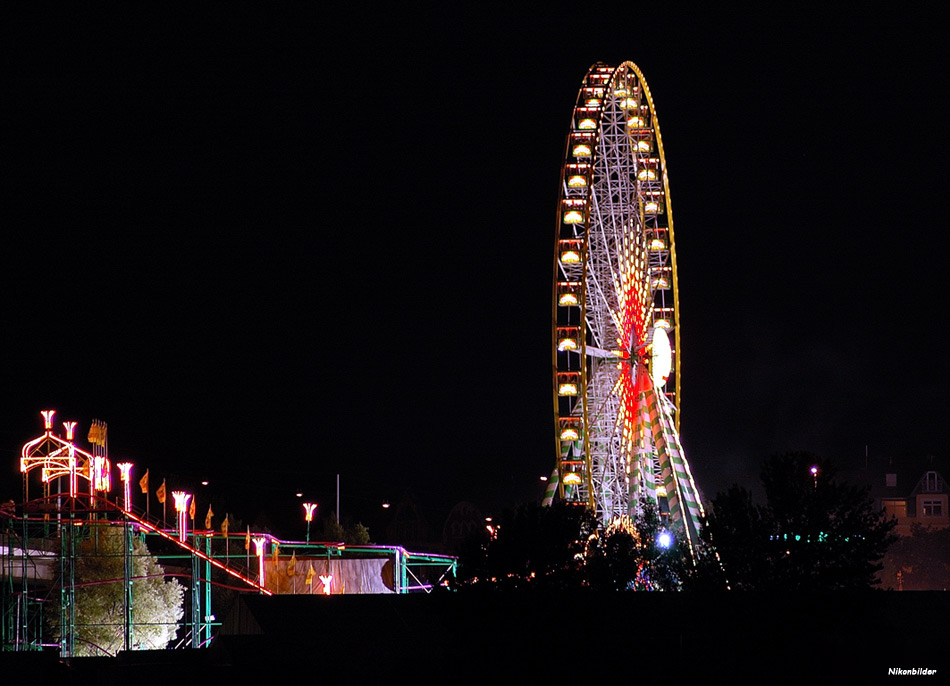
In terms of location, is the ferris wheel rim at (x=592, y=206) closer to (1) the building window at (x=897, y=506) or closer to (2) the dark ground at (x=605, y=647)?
(2) the dark ground at (x=605, y=647)

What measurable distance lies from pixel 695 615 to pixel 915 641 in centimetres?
537

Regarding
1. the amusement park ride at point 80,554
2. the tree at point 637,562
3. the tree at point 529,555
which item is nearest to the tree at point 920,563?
the amusement park ride at point 80,554

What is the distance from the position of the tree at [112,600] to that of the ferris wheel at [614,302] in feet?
54.2

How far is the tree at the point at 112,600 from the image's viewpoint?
51750 millimetres

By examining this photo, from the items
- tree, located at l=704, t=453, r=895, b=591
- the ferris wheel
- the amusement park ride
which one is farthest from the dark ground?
the ferris wheel

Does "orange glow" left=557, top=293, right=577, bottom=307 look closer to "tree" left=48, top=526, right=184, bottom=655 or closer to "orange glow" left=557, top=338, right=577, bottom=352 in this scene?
"orange glow" left=557, top=338, right=577, bottom=352

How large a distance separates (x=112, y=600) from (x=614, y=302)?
22.4m

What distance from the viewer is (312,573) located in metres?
58.2

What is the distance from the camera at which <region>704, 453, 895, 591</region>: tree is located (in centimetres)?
2809

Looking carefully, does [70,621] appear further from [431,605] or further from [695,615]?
[695,615]

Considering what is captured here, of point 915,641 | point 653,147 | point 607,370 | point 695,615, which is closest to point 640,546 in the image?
point 695,615

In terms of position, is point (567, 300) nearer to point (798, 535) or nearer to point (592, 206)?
point (592, 206)

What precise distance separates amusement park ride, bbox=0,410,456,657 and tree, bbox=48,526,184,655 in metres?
0.19

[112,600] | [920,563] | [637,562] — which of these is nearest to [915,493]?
[920,563]
